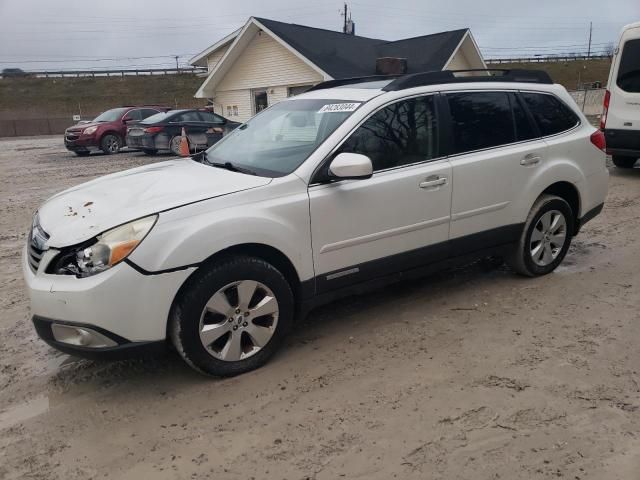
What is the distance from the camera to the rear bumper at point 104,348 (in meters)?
2.98

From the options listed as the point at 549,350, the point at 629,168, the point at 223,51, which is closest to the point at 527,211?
the point at 549,350

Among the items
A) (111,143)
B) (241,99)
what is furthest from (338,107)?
(241,99)

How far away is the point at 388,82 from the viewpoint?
4.22 meters

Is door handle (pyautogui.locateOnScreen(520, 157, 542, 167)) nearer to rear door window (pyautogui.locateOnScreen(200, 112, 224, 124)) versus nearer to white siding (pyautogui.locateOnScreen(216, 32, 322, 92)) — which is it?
rear door window (pyautogui.locateOnScreen(200, 112, 224, 124))

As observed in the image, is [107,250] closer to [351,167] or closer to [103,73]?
[351,167]

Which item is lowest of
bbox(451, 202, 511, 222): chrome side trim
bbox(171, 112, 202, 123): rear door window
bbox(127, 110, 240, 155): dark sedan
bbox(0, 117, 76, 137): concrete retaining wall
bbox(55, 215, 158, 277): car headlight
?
bbox(0, 117, 76, 137): concrete retaining wall

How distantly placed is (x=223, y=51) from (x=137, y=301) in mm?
24289

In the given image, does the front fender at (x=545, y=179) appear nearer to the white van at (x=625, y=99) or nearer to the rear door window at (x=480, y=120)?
the rear door window at (x=480, y=120)

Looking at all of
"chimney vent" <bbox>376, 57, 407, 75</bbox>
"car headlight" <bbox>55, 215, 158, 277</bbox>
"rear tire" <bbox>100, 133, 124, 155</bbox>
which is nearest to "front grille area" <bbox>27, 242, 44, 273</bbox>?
"car headlight" <bbox>55, 215, 158, 277</bbox>

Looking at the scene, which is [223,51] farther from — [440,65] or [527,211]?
[527,211]

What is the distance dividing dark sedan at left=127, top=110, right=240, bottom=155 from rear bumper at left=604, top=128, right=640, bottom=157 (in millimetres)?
10551

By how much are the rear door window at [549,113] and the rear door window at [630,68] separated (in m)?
5.62

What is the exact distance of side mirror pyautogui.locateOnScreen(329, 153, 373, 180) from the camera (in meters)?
3.43

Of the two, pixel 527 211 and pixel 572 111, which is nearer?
pixel 527 211
